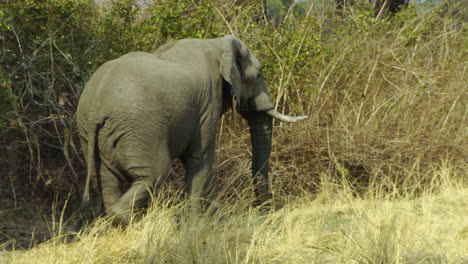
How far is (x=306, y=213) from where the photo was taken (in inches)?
230

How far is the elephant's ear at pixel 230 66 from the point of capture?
229 inches

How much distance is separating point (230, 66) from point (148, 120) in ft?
3.85

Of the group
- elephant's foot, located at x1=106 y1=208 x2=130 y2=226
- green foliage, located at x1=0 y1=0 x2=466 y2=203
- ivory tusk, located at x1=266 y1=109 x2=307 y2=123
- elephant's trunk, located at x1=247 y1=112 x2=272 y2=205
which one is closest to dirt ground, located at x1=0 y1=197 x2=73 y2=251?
green foliage, located at x1=0 y1=0 x2=466 y2=203

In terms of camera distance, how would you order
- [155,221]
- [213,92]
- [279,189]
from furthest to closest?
[279,189]
[213,92]
[155,221]

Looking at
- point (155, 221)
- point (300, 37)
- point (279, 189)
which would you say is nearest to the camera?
point (155, 221)

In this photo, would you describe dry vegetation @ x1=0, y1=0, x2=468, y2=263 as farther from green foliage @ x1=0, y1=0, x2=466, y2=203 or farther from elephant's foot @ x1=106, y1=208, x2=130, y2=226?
elephant's foot @ x1=106, y1=208, x2=130, y2=226

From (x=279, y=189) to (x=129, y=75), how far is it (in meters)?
2.88

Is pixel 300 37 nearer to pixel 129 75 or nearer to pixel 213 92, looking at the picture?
pixel 213 92

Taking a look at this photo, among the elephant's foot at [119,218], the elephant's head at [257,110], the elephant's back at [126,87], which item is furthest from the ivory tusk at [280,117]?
the elephant's foot at [119,218]

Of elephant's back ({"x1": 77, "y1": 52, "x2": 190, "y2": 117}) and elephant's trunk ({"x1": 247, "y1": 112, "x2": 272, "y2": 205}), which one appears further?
elephant's trunk ({"x1": 247, "y1": 112, "x2": 272, "y2": 205})

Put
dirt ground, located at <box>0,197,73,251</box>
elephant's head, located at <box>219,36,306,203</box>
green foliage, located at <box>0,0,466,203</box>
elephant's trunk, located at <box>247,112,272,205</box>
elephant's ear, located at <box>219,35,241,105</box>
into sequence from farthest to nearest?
green foliage, located at <box>0,0,466,203</box> → elephant's trunk, located at <box>247,112,272,205</box> → elephant's head, located at <box>219,36,306,203</box> → dirt ground, located at <box>0,197,73,251</box> → elephant's ear, located at <box>219,35,241,105</box>

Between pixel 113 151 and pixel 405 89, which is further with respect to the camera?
pixel 405 89

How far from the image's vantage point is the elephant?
4902mm

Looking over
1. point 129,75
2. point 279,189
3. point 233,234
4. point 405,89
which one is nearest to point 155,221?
point 233,234
